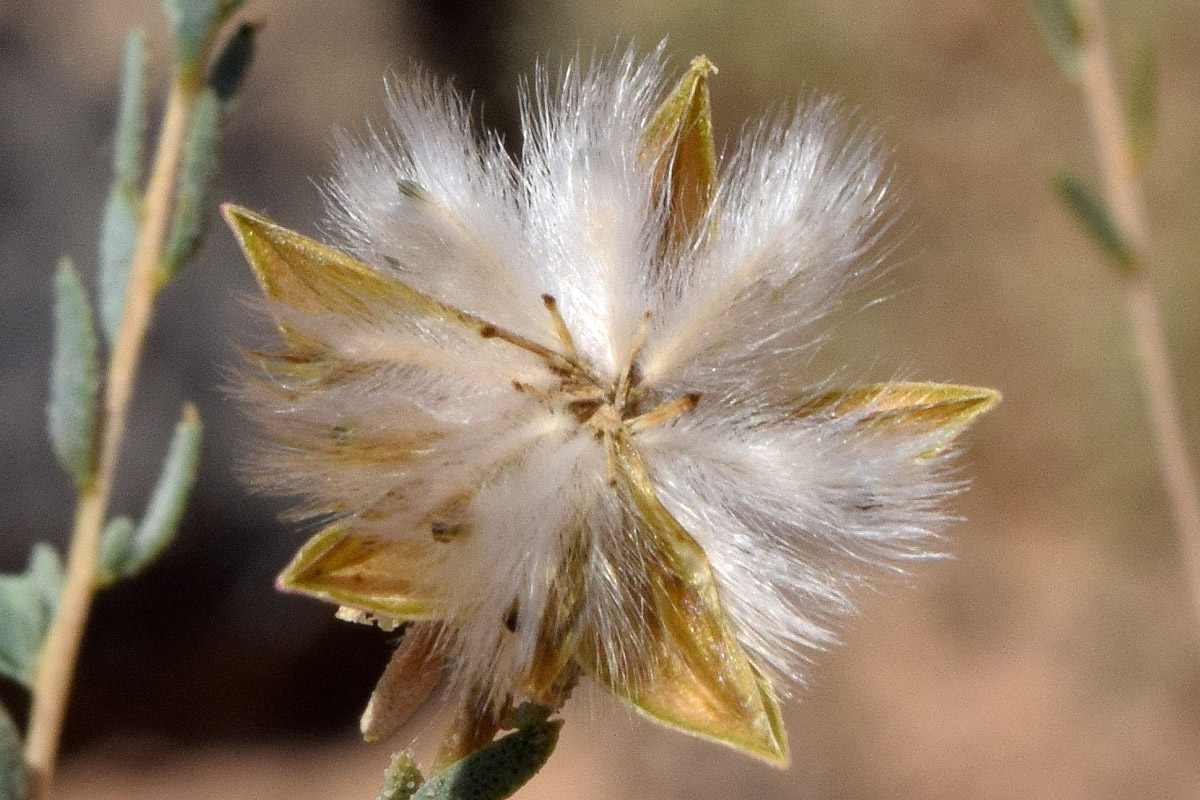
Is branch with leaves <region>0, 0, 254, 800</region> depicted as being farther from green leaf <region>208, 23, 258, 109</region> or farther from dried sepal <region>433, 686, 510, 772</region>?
dried sepal <region>433, 686, 510, 772</region>

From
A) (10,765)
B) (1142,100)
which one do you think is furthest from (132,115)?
(1142,100)

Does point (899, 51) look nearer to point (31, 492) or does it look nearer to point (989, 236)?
point (989, 236)

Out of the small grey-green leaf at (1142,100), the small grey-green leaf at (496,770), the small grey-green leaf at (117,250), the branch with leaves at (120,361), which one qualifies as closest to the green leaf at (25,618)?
the branch with leaves at (120,361)

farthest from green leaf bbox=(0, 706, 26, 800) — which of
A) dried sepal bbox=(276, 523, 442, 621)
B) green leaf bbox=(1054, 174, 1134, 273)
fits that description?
green leaf bbox=(1054, 174, 1134, 273)

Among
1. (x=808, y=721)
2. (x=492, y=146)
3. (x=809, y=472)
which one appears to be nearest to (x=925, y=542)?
(x=809, y=472)

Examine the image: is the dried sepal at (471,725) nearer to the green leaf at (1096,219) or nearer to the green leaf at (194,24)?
the green leaf at (194,24)

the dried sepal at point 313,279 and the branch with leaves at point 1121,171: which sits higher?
the branch with leaves at point 1121,171
